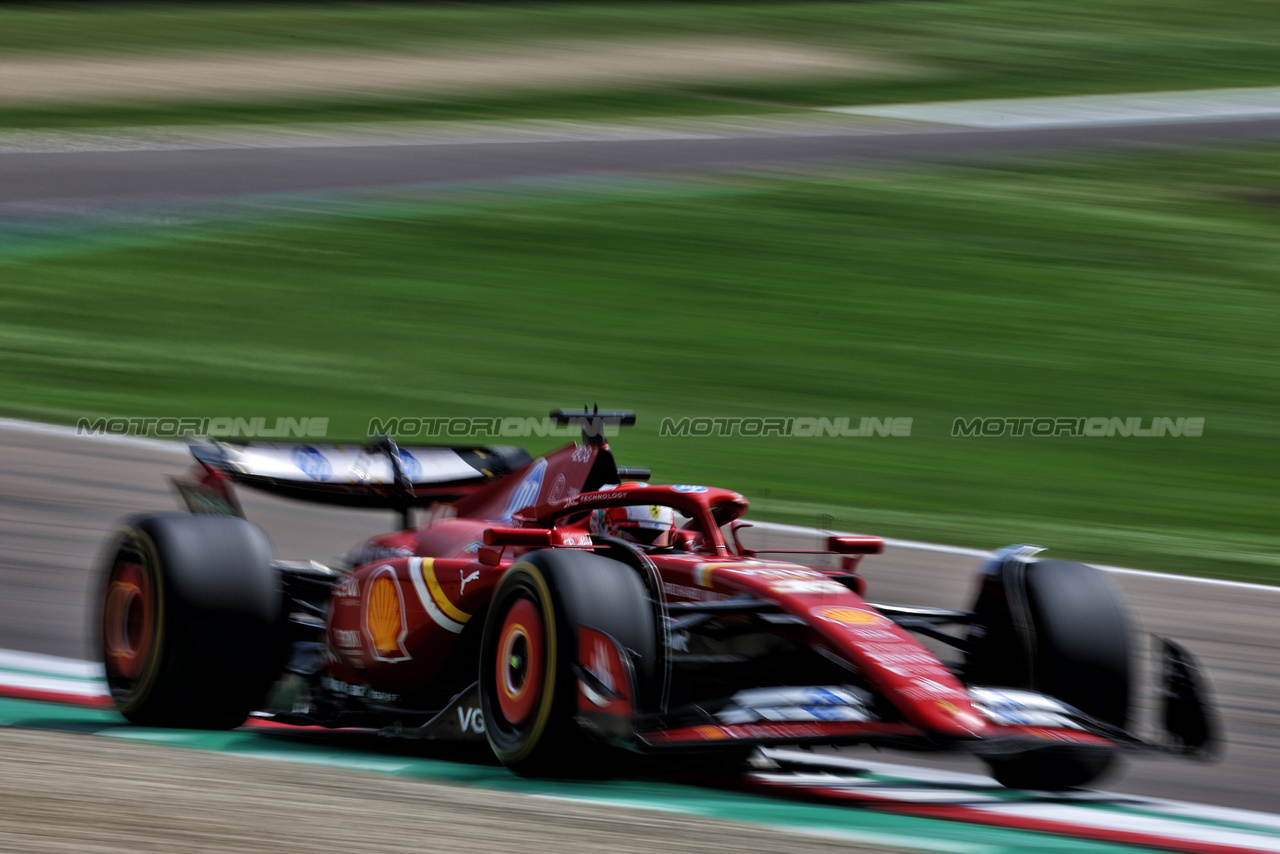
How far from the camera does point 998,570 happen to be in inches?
237

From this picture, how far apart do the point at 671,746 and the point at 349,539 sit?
4907 millimetres

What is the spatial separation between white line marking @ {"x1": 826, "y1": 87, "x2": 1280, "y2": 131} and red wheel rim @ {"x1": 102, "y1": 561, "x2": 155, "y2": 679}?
19951 mm

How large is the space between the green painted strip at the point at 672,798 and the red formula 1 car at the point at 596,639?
109 millimetres

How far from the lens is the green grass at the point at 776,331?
1137cm

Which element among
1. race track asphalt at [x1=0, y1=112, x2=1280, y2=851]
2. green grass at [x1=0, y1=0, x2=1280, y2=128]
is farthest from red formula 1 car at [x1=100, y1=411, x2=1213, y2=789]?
green grass at [x1=0, y1=0, x2=1280, y2=128]

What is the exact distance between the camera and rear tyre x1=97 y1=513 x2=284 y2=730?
5938 millimetres

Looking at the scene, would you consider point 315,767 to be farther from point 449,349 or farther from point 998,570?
point 449,349

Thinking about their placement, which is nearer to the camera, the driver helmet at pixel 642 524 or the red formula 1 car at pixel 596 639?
the red formula 1 car at pixel 596 639

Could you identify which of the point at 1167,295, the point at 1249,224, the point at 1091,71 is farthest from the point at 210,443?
the point at 1091,71

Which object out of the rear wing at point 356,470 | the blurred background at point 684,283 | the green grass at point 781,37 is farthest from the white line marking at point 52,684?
the green grass at point 781,37

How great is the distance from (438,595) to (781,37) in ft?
92.4

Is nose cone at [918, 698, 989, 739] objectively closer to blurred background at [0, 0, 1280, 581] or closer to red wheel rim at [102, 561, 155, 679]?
red wheel rim at [102, 561, 155, 679]

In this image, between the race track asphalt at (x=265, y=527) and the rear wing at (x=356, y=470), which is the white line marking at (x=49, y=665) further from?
the rear wing at (x=356, y=470)

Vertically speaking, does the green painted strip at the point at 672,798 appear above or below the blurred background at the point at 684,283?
below
